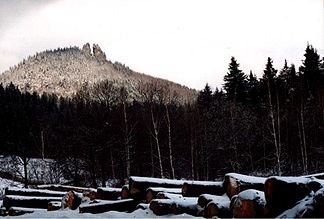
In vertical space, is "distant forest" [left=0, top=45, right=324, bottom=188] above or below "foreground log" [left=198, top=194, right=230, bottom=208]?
above

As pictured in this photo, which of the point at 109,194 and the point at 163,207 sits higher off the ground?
the point at 109,194

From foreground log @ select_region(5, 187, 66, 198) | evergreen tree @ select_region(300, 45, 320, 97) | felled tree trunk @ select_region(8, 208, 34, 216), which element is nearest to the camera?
felled tree trunk @ select_region(8, 208, 34, 216)

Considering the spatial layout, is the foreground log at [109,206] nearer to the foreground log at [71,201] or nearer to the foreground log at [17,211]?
the foreground log at [71,201]

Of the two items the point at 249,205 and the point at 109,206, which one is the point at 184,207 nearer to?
the point at 249,205

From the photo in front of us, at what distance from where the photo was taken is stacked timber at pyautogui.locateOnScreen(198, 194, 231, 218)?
9.70m

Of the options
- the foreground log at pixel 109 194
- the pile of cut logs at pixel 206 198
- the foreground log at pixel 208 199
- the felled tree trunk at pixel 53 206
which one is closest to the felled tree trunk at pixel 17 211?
the pile of cut logs at pixel 206 198

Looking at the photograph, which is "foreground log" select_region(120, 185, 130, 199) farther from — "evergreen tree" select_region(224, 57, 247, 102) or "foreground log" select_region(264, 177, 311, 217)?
"evergreen tree" select_region(224, 57, 247, 102)

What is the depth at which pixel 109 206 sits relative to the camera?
1298 cm

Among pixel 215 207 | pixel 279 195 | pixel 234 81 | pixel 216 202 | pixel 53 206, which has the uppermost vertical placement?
pixel 234 81

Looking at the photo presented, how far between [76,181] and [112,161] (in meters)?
5.49

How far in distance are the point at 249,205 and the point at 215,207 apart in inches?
52.9

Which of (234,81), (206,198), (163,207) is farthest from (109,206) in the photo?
(234,81)

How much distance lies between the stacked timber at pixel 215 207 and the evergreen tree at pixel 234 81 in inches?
1658

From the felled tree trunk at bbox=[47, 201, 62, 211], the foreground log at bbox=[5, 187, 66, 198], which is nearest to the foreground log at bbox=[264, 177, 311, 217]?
the felled tree trunk at bbox=[47, 201, 62, 211]
